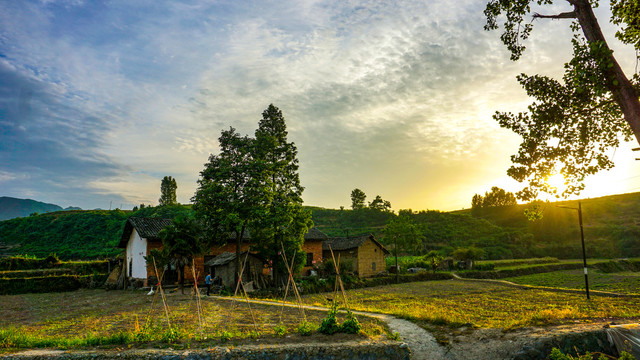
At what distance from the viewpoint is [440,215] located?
87.6m

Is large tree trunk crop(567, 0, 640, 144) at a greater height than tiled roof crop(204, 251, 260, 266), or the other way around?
large tree trunk crop(567, 0, 640, 144)

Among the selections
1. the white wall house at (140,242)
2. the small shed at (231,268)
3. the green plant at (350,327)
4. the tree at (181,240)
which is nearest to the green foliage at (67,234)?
the white wall house at (140,242)

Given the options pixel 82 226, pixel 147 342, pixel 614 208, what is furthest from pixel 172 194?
pixel 614 208

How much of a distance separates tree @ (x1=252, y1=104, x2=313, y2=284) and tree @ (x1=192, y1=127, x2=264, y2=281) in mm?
708

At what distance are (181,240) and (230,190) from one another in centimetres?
516

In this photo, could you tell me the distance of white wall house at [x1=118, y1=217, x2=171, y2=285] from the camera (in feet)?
101

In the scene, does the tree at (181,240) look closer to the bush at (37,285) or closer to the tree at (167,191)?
the bush at (37,285)

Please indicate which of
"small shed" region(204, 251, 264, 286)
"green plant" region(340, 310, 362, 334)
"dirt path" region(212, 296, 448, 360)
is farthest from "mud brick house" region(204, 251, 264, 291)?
"green plant" region(340, 310, 362, 334)

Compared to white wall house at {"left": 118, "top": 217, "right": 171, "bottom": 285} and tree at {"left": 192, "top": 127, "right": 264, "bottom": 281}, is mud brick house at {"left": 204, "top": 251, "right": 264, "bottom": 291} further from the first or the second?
white wall house at {"left": 118, "top": 217, "right": 171, "bottom": 285}

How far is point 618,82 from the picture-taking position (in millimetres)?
10062

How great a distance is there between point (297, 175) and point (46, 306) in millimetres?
19879

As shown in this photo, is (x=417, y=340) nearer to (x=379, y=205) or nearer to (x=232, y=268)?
(x=232, y=268)

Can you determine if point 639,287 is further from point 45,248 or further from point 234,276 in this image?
point 45,248

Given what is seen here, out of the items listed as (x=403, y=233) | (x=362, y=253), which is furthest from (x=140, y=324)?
(x=403, y=233)
